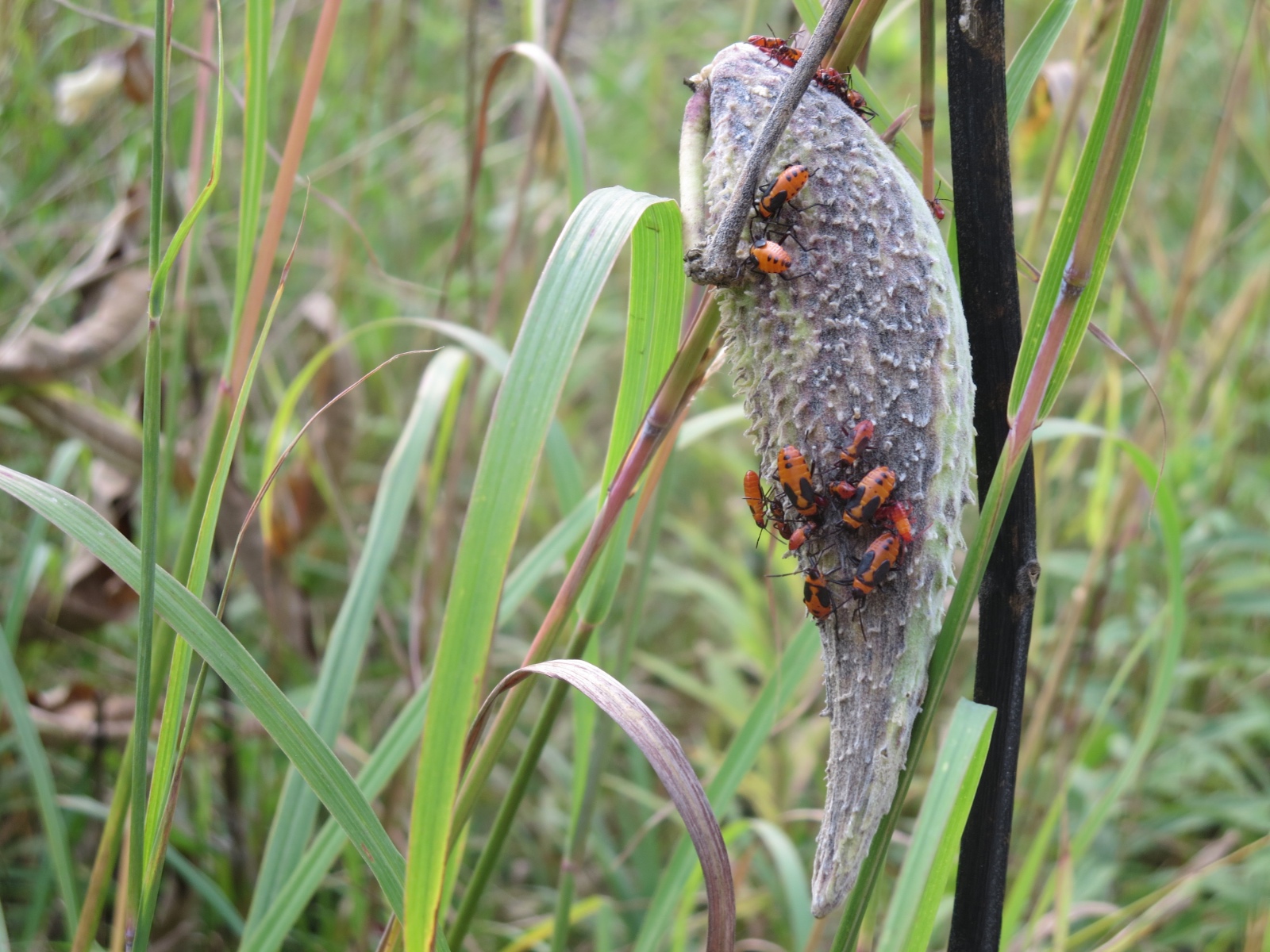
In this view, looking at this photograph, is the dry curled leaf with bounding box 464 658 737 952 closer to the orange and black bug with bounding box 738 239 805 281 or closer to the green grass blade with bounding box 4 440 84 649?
the orange and black bug with bounding box 738 239 805 281

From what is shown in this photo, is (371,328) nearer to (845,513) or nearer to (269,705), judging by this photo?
(269,705)

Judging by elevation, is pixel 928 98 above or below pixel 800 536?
above

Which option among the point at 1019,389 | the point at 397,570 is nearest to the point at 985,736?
the point at 1019,389

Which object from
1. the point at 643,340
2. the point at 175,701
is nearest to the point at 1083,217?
the point at 643,340

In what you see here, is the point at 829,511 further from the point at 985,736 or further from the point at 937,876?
the point at 937,876

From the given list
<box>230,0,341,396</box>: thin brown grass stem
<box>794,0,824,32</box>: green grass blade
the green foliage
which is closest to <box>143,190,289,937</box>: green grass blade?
the green foliage
